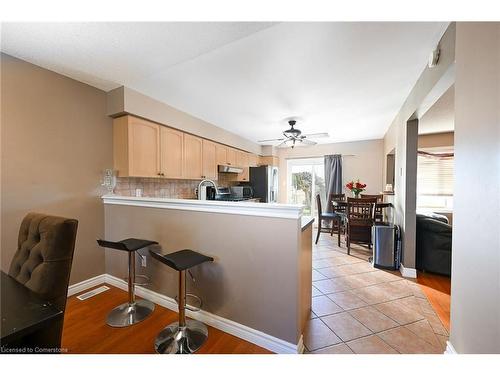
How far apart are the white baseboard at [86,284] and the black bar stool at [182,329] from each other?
132 cm

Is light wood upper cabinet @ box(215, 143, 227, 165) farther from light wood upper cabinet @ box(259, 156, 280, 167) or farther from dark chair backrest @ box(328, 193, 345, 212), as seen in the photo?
dark chair backrest @ box(328, 193, 345, 212)

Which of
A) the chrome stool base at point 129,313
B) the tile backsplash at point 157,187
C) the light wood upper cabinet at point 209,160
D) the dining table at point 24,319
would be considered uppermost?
the light wood upper cabinet at point 209,160

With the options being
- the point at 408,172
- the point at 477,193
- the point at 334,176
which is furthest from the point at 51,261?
the point at 334,176

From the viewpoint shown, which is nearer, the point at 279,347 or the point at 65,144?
the point at 279,347

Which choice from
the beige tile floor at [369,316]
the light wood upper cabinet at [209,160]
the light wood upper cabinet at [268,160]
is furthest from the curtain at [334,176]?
the light wood upper cabinet at [209,160]

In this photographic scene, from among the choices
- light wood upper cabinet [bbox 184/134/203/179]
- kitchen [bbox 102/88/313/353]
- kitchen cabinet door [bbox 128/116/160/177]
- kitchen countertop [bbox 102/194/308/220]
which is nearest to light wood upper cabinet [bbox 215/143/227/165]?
light wood upper cabinet [bbox 184/134/203/179]

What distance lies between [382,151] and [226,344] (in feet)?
17.3

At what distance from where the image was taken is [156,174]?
283cm

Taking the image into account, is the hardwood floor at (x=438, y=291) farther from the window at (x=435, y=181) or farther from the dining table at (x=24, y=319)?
the window at (x=435, y=181)

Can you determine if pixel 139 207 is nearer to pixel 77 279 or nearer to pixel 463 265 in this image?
pixel 77 279

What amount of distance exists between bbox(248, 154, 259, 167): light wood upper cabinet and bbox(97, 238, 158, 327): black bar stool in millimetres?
3677

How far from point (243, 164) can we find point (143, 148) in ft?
8.73

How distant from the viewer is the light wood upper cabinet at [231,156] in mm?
4438
